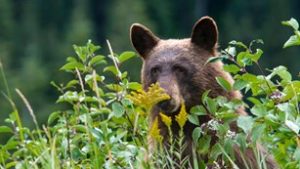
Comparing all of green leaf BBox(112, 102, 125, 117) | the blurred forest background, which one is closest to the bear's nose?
green leaf BBox(112, 102, 125, 117)

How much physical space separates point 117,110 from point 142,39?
5.25 feet

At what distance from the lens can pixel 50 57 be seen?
6656 centimetres

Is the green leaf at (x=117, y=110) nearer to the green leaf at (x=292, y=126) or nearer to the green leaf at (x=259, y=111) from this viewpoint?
the green leaf at (x=259, y=111)

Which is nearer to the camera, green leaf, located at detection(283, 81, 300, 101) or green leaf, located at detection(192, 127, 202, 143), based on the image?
green leaf, located at detection(192, 127, 202, 143)

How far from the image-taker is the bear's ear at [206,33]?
9.94 metres

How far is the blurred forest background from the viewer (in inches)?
2464

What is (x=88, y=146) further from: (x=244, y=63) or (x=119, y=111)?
(x=244, y=63)

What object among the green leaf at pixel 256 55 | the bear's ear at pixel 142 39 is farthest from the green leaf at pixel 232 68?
the bear's ear at pixel 142 39

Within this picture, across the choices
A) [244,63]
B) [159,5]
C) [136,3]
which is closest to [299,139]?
[244,63]

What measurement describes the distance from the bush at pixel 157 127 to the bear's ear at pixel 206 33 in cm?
83

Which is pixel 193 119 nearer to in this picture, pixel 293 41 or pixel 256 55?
pixel 256 55

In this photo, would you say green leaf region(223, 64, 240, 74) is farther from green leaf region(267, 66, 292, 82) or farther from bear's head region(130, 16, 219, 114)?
bear's head region(130, 16, 219, 114)

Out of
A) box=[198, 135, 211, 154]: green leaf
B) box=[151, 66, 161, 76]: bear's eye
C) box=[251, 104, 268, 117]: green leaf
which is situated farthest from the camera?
box=[151, 66, 161, 76]: bear's eye

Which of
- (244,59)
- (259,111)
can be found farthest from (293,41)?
(259,111)
